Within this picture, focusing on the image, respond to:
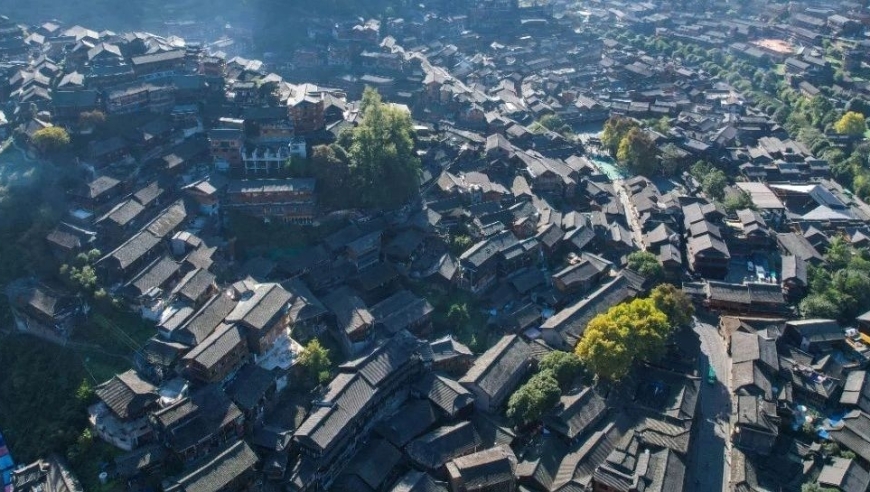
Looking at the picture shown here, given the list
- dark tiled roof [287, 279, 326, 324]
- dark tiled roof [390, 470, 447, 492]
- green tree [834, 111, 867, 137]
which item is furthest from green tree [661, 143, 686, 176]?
dark tiled roof [390, 470, 447, 492]

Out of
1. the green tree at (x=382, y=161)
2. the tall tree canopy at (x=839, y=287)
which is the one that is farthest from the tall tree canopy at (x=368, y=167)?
the tall tree canopy at (x=839, y=287)

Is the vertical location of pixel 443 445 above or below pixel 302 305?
below

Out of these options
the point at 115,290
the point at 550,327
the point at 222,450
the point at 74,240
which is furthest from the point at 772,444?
the point at 74,240

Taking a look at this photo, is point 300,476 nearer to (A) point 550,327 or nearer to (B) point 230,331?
(B) point 230,331

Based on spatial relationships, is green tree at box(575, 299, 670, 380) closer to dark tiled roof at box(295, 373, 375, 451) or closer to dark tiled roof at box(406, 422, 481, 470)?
dark tiled roof at box(406, 422, 481, 470)

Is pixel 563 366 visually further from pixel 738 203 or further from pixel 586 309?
pixel 738 203

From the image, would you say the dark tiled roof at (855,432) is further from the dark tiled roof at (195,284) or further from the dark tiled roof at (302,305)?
the dark tiled roof at (195,284)

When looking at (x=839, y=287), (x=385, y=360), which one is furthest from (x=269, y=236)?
(x=839, y=287)
